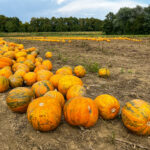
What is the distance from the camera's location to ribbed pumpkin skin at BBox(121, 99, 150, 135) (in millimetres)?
2588

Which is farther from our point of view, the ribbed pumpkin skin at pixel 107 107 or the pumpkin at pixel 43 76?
the pumpkin at pixel 43 76

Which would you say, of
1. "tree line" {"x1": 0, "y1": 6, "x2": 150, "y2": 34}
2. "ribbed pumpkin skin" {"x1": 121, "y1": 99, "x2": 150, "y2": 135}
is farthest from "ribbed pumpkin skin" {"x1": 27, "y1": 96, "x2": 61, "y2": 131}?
"tree line" {"x1": 0, "y1": 6, "x2": 150, "y2": 34}

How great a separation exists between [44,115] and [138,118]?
1607mm

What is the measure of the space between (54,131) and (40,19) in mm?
78618

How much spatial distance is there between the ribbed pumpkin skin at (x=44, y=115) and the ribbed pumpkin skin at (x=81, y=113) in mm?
231

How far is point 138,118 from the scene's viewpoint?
2.60 metres

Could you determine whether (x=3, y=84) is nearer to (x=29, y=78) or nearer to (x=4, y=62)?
(x=29, y=78)

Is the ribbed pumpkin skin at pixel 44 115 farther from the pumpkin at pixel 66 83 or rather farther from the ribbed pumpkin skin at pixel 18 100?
the pumpkin at pixel 66 83

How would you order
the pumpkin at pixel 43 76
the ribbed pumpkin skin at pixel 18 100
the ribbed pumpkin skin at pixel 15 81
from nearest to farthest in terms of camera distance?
the ribbed pumpkin skin at pixel 18 100, the ribbed pumpkin skin at pixel 15 81, the pumpkin at pixel 43 76

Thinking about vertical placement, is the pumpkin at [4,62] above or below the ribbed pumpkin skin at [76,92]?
above

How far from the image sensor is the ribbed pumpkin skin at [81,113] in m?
2.66

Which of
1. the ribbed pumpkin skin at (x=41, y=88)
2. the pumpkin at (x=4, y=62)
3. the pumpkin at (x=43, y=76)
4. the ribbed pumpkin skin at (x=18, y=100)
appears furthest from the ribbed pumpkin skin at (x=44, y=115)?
the pumpkin at (x=4, y=62)

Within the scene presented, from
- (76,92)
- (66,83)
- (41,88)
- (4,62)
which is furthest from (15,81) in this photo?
(76,92)

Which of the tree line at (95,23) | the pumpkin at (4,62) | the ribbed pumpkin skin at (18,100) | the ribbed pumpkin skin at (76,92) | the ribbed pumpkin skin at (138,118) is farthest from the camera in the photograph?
the tree line at (95,23)
